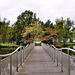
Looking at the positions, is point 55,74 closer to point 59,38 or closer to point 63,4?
point 59,38

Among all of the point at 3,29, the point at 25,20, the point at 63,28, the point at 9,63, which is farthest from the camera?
the point at 3,29

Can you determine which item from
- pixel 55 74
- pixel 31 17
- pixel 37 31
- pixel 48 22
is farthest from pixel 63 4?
pixel 55 74

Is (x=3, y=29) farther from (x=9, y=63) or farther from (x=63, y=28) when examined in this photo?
(x=9, y=63)

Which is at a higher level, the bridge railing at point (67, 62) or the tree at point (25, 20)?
the tree at point (25, 20)

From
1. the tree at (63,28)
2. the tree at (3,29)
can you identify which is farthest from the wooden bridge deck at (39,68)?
the tree at (3,29)

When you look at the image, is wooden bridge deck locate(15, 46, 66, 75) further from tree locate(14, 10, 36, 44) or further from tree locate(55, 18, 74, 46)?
tree locate(14, 10, 36, 44)

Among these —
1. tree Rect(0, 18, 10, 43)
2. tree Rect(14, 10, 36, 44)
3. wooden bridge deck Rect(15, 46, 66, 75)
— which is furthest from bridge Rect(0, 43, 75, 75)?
tree Rect(0, 18, 10, 43)

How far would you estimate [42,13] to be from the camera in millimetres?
43312

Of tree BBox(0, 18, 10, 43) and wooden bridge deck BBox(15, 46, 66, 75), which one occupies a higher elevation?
tree BBox(0, 18, 10, 43)

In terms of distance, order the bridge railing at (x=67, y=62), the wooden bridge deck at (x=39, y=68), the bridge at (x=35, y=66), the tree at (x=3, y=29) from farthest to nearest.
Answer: the tree at (x=3, y=29) < the wooden bridge deck at (x=39, y=68) < the bridge railing at (x=67, y=62) < the bridge at (x=35, y=66)

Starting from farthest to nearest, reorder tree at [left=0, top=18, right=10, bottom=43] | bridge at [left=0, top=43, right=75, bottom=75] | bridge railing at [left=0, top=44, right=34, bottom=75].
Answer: tree at [left=0, top=18, right=10, bottom=43], bridge at [left=0, top=43, right=75, bottom=75], bridge railing at [left=0, top=44, right=34, bottom=75]

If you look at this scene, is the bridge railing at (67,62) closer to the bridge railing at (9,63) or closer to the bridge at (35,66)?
the bridge at (35,66)

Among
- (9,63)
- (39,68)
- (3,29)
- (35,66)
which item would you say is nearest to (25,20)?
(3,29)

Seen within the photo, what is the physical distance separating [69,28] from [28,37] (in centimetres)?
1034
